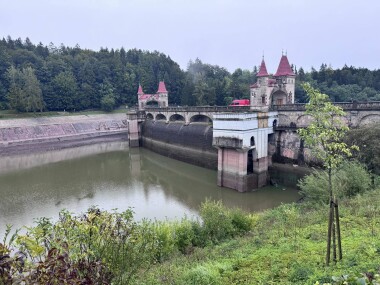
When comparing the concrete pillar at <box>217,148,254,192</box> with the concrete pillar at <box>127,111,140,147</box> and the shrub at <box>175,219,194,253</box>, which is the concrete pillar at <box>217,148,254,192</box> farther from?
the concrete pillar at <box>127,111,140,147</box>

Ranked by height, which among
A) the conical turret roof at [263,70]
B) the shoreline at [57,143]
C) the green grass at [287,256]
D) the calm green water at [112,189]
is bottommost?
the calm green water at [112,189]

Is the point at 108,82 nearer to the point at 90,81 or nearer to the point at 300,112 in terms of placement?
the point at 90,81

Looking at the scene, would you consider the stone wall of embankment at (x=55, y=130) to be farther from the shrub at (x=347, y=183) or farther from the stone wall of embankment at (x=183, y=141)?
the shrub at (x=347, y=183)

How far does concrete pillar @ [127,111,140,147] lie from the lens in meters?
41.3

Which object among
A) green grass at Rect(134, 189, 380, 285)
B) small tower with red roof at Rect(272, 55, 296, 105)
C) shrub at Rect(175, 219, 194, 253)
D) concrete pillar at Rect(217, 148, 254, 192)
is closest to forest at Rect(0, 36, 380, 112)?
small tower with red roof at Rect(272, 55, 296, 105)

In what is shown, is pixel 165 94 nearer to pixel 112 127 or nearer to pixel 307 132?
pixel 112 127

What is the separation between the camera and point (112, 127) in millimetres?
49906

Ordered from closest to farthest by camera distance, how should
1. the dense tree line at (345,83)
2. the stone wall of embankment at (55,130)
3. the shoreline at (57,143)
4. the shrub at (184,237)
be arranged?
the shrub at (184,237) → the shoreline at (57,143) → the stone wall of embankment at (55,130) → the dense tree line at (345,83)

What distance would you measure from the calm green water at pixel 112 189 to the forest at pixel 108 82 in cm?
2067

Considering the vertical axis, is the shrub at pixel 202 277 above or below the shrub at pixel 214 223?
above

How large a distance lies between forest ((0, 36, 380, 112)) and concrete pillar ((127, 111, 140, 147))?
14556 millimetres

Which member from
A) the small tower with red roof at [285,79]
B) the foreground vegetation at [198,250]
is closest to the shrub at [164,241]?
the foreground vegetation at [198,250]

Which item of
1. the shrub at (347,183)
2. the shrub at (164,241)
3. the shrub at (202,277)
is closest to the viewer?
the shrub at (202,277)

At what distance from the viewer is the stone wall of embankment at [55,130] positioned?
38675mm
